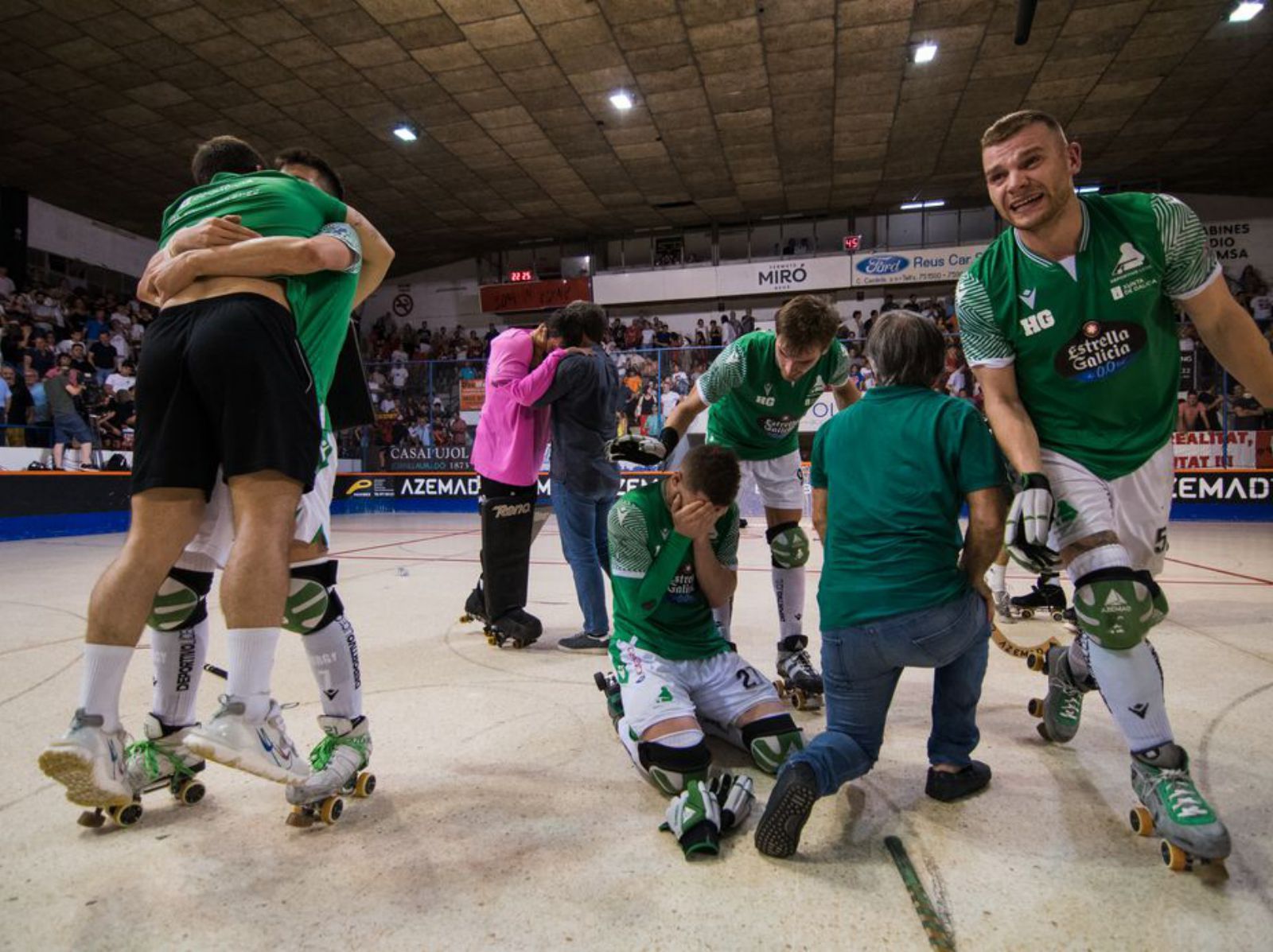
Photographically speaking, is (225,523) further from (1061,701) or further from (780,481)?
(1061,701)

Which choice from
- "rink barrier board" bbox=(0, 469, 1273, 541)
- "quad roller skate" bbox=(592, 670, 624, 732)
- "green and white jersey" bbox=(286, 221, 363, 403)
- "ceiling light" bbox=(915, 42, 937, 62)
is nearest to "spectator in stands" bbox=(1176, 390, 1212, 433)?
"rink barrier board" bbox=(0, 469, 1273, 541)

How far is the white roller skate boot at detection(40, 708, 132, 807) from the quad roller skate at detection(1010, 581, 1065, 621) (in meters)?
4.08

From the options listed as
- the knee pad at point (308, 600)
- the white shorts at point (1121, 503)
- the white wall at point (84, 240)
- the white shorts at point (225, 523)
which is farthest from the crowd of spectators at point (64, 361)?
the white shorts at point (1121, 503)

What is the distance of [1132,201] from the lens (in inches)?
68.9

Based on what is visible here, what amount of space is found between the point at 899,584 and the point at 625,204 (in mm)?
17367

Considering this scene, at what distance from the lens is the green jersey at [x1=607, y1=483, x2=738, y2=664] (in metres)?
2.08

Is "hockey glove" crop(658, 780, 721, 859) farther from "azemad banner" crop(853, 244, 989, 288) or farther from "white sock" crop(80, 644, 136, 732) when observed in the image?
"azemad banner" crop(853, 244, 989, 288)

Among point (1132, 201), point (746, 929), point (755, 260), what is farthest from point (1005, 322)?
point (755, 260)

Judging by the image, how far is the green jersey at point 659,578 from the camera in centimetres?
208

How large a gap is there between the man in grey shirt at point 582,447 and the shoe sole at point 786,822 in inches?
80.8

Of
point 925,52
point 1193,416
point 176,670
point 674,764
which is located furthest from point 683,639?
point 1193,416

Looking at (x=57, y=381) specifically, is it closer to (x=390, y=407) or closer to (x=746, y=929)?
(x=390, y=407)

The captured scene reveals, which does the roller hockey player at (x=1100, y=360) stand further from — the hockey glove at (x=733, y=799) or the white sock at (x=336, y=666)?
the white sock at (x=336, y=666)

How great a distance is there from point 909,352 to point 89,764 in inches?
76.8
